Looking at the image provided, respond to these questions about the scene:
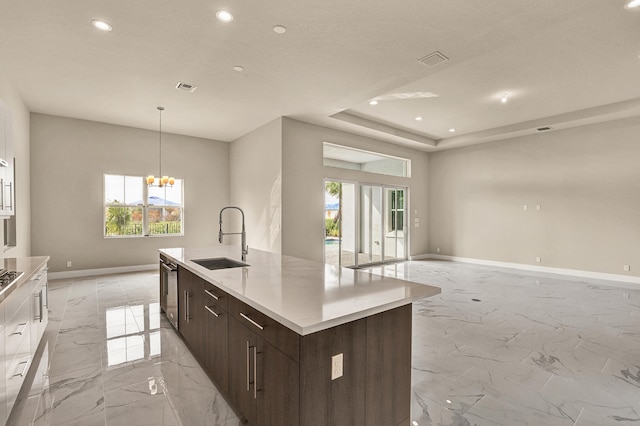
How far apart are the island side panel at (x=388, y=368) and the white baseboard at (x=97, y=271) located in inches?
271

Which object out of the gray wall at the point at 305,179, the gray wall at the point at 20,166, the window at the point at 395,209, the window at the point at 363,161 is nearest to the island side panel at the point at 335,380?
the gray wall at the point at 305,179

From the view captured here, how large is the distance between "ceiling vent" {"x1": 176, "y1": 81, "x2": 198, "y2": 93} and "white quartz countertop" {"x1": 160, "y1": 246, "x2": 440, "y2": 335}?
3065 mm

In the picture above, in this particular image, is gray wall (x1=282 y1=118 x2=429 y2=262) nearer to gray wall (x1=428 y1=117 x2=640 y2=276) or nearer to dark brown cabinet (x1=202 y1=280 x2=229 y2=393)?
gray wall (x1=428 y1=117 x2=640 y2=276)

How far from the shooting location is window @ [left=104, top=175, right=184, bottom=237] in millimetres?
6836

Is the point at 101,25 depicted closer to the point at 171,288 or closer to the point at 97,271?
the point at 171,288

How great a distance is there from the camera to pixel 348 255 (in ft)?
24.7

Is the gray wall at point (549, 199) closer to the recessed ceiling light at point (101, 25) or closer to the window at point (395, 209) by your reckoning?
the window at point (395, 209)

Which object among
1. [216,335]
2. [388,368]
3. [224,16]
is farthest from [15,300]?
[224,16]

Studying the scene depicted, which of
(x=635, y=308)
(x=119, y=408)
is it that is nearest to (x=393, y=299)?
(x=119, y=408)

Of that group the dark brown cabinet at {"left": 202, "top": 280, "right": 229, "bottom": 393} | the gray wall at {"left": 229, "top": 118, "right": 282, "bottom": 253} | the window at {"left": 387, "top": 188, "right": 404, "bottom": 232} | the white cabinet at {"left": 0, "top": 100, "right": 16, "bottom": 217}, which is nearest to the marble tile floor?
the dark brown cabinet at {"left": 202, "top": 280, "right": 229, "bottom": 393}

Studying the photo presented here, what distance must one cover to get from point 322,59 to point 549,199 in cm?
635

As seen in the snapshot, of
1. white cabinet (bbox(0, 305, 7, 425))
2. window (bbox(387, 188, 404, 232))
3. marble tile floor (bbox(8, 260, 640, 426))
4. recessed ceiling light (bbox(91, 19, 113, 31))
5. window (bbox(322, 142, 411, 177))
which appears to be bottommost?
marble tile floor (bbox(8, 260, 640, 426))

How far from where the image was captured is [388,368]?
1.73 m

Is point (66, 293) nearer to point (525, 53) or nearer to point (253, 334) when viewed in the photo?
point (253, 334)
